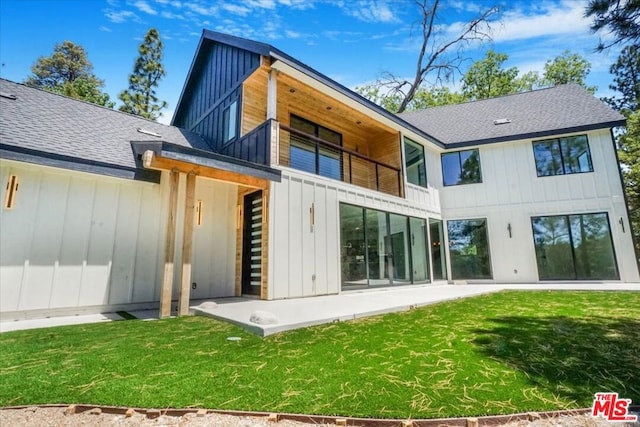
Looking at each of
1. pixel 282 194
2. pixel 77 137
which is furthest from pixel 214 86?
pixel 282 194

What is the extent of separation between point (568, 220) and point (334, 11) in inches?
456

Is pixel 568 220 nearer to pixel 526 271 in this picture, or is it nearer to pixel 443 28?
pixel 526 271

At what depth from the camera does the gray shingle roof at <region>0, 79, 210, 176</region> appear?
197 inches

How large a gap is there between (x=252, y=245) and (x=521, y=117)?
11168 mm

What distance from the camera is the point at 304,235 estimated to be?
6352mm

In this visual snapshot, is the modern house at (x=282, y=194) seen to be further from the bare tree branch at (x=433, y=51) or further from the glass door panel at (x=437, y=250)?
the bare tree branch at (x=433, y=51)

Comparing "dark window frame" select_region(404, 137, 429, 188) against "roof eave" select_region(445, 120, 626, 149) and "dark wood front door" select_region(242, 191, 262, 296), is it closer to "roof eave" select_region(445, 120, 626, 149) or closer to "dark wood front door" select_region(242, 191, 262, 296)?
"roof eave" select_region(445, 120, 626, 149)

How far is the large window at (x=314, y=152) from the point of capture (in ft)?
25.7

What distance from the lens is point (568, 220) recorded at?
948 cm

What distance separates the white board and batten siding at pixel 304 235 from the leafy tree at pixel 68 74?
20157mm

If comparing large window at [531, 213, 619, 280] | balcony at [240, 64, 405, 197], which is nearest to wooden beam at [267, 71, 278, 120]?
balcony at [240, 64, 405, 197]

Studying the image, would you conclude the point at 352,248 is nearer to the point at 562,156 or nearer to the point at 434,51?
the point at 562,156

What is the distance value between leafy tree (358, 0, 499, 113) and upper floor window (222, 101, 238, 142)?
51.1ft

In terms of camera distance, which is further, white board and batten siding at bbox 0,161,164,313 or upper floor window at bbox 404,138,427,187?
upper floor window at bbox 404,138,427,187
